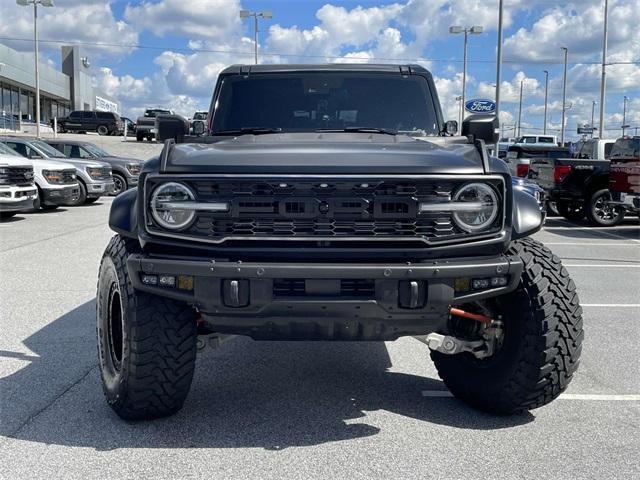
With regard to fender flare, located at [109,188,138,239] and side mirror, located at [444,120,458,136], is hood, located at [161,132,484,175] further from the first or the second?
side mirror, located at [444,120,458,136]

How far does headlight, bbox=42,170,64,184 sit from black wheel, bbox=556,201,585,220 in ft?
38.4

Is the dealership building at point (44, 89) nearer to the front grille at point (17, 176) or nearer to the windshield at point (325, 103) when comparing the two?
the front grille at point (17, 176)

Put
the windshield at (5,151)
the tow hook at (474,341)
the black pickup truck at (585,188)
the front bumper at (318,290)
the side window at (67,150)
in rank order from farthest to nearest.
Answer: the side window at (67,150) → the black pickup truck at (585,188) → the windshield at (5,151) → the tow hook at (474,341) → the front bumper at (318,290)

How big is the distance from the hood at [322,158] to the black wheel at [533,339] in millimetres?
630

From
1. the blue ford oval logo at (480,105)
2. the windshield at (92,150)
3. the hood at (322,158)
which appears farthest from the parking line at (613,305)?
the blue ford oval logo at (480,105)

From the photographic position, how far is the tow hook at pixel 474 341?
3779mm

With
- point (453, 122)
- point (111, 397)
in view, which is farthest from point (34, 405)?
point (453, 122)

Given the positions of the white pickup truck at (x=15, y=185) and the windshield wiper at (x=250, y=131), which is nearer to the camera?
the windshield wiper at (x=250, y=131)

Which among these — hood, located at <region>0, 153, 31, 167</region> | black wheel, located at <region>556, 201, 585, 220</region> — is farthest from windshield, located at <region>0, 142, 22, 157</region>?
black wheel, located at <region>556, 201, 585, 220</region>

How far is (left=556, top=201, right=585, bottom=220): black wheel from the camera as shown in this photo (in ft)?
55.6

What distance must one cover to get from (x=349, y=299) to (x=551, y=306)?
1.14 meters

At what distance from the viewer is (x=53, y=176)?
16.5 metres

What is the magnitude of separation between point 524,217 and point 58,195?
14.7 meters

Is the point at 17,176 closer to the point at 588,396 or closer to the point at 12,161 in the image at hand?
the point at 12,161
